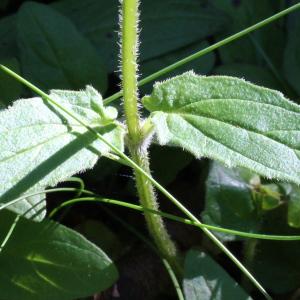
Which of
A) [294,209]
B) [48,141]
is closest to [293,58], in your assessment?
[294,209]

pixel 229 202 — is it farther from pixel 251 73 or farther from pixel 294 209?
pixel 251 73

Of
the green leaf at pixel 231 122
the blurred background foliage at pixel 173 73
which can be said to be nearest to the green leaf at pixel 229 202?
the blurred background foliage at pixel 173 73

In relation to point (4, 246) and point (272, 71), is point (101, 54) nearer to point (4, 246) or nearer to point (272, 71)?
point (272, 71)

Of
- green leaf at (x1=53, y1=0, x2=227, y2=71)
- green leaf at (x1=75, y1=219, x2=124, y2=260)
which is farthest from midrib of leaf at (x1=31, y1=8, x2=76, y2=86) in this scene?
green leaf at (x1=75, y1=219, x2=124, y2=260)

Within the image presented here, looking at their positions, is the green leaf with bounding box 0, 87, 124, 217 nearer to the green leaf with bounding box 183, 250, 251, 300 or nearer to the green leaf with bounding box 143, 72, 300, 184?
the green leaf with bounding box 143, 72, 300, 184

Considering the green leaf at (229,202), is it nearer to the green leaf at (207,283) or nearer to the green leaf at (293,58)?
the green leaf at (207,283)

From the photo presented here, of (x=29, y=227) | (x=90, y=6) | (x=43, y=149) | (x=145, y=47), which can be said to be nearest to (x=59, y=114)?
(x=43, y=149)
